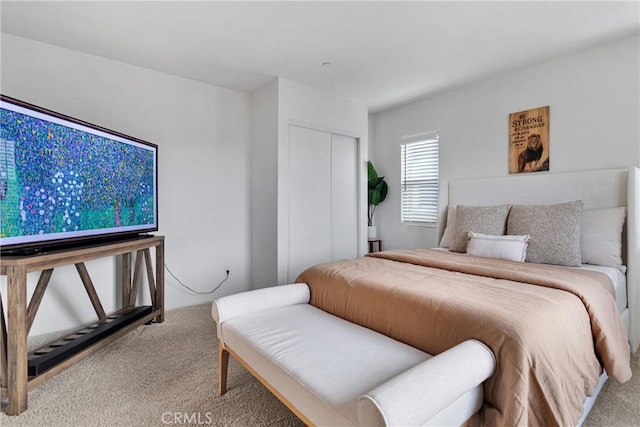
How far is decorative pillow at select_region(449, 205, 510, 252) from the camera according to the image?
274 centimetres

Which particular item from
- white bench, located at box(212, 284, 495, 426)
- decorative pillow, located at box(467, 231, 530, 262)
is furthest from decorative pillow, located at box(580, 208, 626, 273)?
white bench, located at box(212, 284, 495, 426)

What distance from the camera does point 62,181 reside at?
74.3 inches

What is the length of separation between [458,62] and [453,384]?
2.82m

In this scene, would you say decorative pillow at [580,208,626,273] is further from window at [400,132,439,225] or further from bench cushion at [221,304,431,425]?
bench cushion at [221,304,431,425]

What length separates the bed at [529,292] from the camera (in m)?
1.14

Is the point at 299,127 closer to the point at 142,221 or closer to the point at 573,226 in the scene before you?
the point at 142,221

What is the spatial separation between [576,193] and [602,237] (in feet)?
1.57

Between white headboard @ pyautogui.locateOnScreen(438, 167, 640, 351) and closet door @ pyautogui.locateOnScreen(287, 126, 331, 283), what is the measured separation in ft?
4.28

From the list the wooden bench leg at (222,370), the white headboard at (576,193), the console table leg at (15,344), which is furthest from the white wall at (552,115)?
the console table leg at (15,344)

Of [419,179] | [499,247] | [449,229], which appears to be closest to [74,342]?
[499,247]

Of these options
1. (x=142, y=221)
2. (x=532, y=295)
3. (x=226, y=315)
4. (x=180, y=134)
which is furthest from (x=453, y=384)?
(x=180, y=134)

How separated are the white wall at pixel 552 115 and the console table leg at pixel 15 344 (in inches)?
144

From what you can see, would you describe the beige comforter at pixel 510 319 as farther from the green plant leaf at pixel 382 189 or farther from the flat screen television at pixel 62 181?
the green plant leaf at pixel 382 189

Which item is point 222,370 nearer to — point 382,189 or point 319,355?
point 319,355
